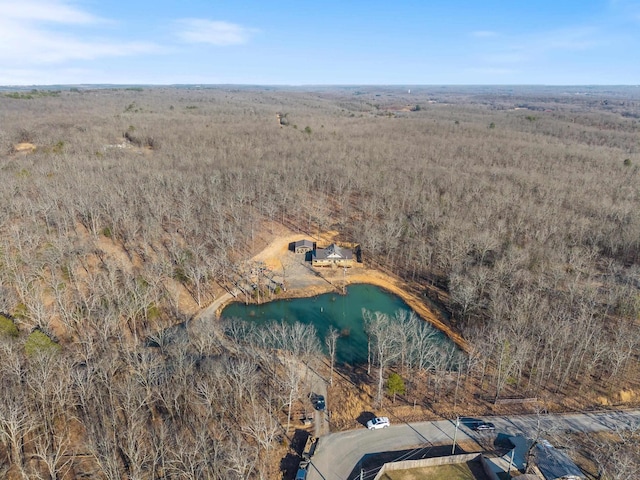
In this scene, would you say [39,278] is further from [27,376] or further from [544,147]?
[544,147]

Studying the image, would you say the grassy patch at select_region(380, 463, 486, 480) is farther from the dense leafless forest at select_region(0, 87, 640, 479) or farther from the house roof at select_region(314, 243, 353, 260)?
the house roof at select_region(314, 243, 353, 260)

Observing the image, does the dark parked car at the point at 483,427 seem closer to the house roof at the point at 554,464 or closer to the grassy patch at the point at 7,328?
the house roof at the point at 554,464

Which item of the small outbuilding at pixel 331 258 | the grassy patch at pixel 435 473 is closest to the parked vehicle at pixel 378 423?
the grassy patch at pixel 435 473

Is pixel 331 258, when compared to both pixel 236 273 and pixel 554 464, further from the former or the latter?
pixel 554 464

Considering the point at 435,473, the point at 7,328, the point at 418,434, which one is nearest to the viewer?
the point at 435,473

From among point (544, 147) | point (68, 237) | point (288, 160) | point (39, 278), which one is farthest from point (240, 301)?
point (544, 147)

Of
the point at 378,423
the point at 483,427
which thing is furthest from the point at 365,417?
the point at 483,427

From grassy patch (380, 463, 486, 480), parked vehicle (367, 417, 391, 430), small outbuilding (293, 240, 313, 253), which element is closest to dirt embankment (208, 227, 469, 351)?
small outbuilding (293, 240, 313, 253)
